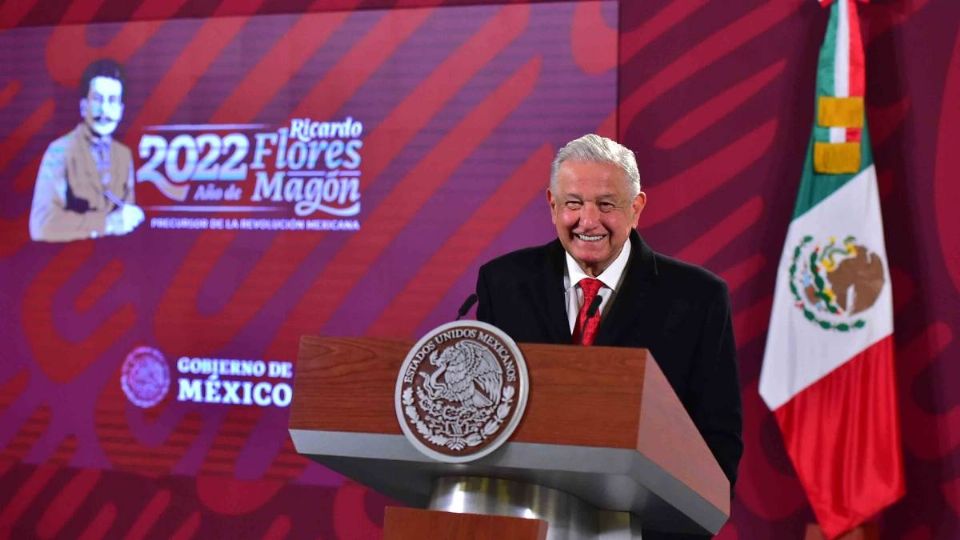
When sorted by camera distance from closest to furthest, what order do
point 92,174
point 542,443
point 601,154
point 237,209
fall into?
1. point 542,443
2. point 601,154
3. point 237,209
4. point 92,174

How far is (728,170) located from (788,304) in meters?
0.54

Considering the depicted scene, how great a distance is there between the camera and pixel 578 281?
2.05 meters

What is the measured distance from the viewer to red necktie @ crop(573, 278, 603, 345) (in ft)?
6.46

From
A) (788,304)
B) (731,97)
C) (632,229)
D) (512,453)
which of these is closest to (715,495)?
(512,453)

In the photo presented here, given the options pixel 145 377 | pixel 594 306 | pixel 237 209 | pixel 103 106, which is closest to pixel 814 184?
pixel 237 209

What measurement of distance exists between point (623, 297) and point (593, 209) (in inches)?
6.4

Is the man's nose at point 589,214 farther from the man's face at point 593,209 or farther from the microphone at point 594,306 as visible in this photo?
the microphone at point 594,306

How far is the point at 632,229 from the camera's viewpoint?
82.2 inches

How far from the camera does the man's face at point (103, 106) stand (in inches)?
190

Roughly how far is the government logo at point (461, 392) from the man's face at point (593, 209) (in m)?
0.53

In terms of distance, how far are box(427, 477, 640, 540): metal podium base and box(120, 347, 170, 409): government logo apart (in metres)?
3.41

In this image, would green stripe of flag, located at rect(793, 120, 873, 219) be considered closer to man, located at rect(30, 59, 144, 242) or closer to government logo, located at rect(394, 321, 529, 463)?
man, located at rect(30, 59, 144, 242)

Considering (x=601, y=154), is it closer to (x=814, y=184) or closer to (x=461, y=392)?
(x=461, y=392)

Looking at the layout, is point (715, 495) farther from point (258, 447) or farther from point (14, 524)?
point (14, 524)
